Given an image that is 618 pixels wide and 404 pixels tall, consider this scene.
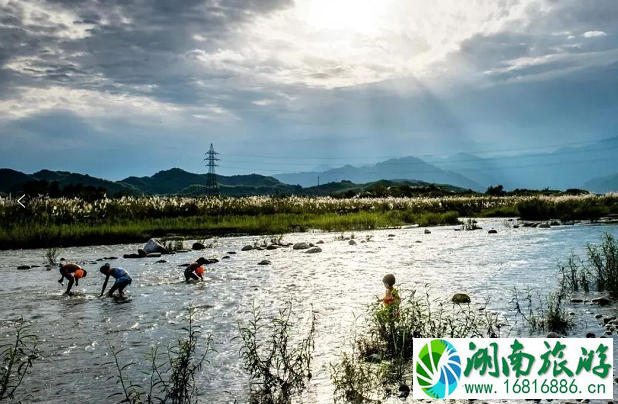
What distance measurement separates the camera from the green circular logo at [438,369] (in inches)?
267

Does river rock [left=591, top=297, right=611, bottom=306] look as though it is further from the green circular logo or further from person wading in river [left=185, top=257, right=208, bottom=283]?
person wading in river [left=185, top=257, right=208, bottom=283]

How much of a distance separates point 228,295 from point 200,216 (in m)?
23.0

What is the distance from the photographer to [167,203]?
122 feet

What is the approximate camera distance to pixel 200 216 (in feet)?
117

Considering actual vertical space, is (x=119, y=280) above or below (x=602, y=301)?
above

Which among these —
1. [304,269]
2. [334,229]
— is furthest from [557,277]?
[334,229]

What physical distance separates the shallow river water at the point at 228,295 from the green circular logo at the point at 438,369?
1260mm

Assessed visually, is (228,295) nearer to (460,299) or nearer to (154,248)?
(460,299)

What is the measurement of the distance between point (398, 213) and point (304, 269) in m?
27.0

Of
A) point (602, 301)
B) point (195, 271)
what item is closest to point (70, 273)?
point (195, 271)

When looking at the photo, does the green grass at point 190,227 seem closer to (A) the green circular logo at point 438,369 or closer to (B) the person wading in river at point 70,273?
(B) the person wading in river at point 70,273

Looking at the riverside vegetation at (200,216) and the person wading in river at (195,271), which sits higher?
the riverside vegetation at (200,216)

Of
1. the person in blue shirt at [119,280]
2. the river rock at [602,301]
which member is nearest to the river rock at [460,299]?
the river rock at [602,301]

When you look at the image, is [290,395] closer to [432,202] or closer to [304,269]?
[304,269]
